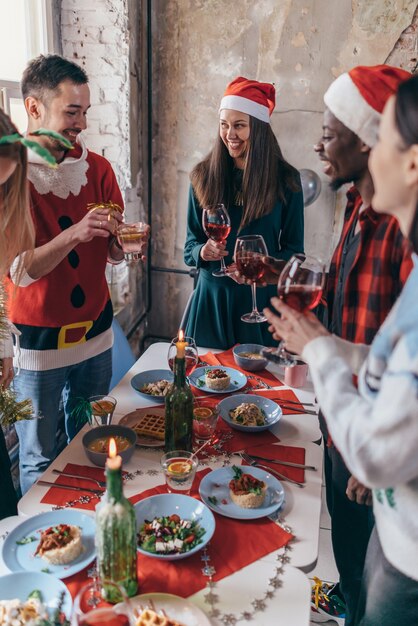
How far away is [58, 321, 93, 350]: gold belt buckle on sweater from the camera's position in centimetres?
195

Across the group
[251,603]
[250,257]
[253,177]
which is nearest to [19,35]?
[253,177]

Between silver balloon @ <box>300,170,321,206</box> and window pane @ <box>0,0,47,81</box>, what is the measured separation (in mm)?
1565

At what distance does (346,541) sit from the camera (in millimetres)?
1754

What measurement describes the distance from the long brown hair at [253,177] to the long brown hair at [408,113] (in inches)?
57.6

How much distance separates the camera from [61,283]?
76.0 inches

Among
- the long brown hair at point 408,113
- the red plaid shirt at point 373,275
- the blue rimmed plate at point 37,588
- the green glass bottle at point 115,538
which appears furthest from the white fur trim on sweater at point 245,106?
the blue rimmed plate at point 37,588

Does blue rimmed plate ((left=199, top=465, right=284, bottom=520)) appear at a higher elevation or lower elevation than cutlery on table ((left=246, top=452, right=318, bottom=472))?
higher

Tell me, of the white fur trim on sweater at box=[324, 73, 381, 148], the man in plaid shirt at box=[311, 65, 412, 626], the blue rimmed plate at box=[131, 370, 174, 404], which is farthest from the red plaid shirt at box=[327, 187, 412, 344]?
the blue rimmed plate at box=[131, 370, 174, 404]

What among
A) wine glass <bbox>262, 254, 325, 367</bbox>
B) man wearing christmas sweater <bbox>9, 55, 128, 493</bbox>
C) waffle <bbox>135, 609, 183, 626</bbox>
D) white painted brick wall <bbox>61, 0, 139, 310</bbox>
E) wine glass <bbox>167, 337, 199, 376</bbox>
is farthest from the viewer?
white painted brick wall <bbox>61, 0, 139, 310</bbox>

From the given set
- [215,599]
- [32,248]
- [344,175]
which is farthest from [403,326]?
[32,248]

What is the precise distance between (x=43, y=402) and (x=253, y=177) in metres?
1.29

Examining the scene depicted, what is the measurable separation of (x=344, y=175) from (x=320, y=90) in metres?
1.86

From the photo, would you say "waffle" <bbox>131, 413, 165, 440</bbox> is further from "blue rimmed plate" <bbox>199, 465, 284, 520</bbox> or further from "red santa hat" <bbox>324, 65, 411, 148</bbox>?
"red santa hat" <bbox>324, 65, 411, 148</bbox>

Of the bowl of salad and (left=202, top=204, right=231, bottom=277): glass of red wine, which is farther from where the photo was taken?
(left=202, top=204, right=231, bottom=277): glass of red wine
